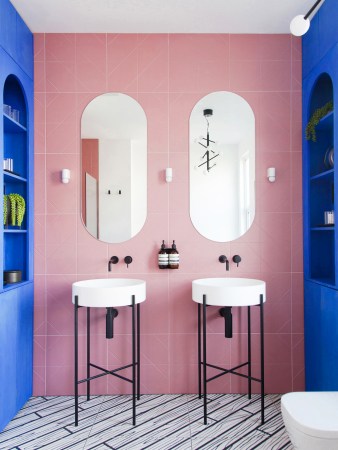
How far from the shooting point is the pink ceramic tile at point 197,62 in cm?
272

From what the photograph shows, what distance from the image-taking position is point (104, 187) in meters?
2.73

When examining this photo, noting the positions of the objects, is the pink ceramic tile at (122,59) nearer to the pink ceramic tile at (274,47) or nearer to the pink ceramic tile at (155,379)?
the pink ceramic tile at (274,47)

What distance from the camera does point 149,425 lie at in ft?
7.32

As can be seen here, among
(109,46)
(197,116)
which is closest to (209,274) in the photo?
(197,116)

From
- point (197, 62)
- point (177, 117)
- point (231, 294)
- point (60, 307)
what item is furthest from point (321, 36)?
point (60, 307)

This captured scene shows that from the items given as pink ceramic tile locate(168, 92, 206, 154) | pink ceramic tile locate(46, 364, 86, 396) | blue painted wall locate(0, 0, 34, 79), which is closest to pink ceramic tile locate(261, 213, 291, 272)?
pink ceramic tile locate(168, 92, 206, 154)

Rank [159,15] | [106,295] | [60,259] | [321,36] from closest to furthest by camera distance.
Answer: [106,295] → [321,36] → [159,15] → [60,259]

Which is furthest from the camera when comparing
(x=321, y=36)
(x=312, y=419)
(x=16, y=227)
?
(x=16, y=227)

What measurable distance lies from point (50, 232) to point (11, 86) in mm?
1125

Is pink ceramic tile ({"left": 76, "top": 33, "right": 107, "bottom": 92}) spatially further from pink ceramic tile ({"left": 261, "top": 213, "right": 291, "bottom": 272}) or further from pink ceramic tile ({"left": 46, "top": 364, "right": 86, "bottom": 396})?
pink ceramic tile ({"left": 46, "top": 364, "right": 86, "bottom": 396})

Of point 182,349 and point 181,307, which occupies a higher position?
point 181,307

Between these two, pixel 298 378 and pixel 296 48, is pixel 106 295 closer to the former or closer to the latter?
pixel 298 378

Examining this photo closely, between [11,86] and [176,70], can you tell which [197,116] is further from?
[11,86]

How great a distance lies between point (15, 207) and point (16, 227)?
23 centimetres
